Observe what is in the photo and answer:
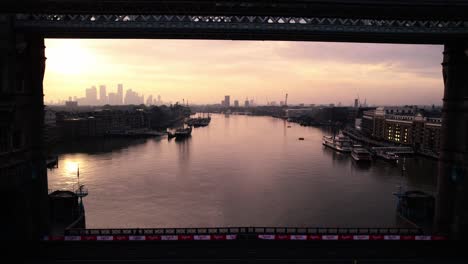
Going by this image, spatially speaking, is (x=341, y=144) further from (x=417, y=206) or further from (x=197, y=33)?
(x=197, y=33)

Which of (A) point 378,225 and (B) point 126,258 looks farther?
(A) point 378,225

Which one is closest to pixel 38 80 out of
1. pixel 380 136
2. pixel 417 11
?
pixel 417 11

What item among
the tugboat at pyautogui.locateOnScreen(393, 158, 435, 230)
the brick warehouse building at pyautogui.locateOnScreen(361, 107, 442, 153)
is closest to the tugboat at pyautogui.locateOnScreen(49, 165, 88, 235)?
the tugboat at pyautogui.locateOnScreen(393, 158, 435, 230)

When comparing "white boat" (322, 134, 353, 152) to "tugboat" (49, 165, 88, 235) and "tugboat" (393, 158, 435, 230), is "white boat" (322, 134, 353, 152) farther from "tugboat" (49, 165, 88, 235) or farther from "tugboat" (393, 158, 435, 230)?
"tugboat" (49, 165, 88, 235)

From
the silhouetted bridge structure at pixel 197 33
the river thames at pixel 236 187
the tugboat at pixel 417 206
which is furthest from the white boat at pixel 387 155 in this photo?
the silhouetted bridge structure at pixel 197 33

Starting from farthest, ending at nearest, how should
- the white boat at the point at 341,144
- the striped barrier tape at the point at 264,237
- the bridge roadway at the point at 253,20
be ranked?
the white boat at the point at 341,144 → the striped barrier tape at the point at 264,237 → the bridge roadway at the point at 253,20

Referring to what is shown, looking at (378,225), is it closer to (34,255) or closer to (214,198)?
(214,198)

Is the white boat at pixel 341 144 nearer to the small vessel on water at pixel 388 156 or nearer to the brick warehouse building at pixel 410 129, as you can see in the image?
the small vessel on water at pixel 388 156
